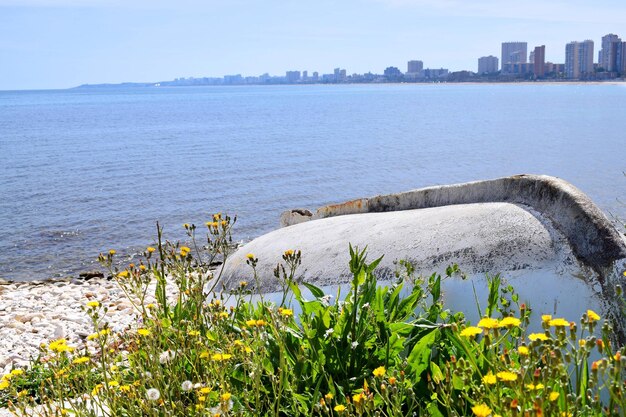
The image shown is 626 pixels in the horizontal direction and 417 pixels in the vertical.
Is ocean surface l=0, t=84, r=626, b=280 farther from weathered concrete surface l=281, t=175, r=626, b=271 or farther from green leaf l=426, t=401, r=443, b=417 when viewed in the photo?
green leaf l=426, t=401, r=443, b=417

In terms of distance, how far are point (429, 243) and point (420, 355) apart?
1453 mm

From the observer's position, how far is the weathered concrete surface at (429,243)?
14.9 feet

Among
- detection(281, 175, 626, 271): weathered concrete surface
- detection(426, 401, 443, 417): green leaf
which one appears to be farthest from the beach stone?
detection(426, 401, 443, 417): green leaf

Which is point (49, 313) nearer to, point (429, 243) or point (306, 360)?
point (429, 243)

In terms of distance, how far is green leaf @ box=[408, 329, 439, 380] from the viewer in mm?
3555

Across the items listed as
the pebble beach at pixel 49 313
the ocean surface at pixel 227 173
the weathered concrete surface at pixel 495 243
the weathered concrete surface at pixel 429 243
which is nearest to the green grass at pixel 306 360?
the weathered concrete surface at pixel 495 243

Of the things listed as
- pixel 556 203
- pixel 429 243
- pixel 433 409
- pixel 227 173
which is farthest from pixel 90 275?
pixel 227 173

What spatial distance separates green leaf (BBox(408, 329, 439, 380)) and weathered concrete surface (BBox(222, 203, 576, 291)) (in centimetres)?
72

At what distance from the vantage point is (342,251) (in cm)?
533

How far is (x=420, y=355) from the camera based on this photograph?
11.9 feet

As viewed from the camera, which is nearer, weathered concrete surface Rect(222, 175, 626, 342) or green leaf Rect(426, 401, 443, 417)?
green leaf Rect(426, 401, 443, 417)

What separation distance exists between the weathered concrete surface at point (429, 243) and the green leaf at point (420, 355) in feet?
2.37

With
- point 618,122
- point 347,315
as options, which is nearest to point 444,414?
point 347,315

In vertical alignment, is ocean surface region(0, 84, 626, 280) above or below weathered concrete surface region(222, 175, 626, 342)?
below
